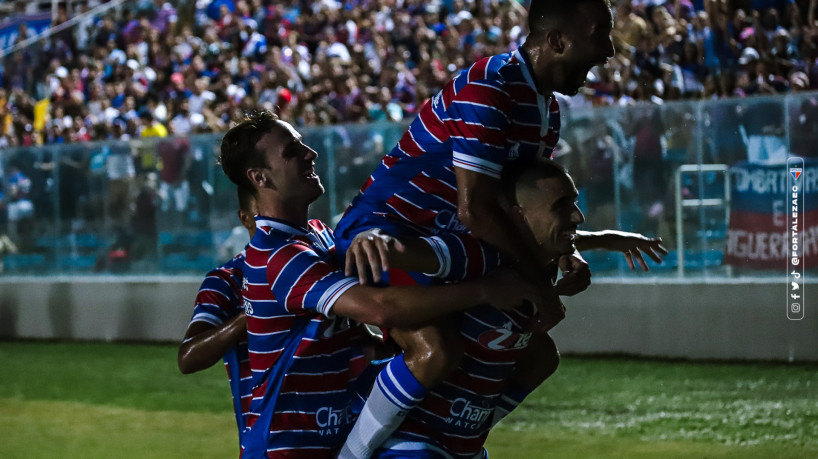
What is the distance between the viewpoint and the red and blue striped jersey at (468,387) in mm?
3078

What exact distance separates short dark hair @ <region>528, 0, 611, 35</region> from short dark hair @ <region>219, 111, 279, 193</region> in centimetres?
85

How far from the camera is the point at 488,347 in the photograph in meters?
3.08

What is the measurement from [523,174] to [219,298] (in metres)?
1.18

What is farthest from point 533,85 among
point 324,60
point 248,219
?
point 324,60

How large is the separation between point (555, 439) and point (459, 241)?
407 cm

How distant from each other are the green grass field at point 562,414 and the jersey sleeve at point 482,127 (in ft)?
12.0

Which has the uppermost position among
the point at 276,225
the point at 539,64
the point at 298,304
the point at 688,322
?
the point at 539,64

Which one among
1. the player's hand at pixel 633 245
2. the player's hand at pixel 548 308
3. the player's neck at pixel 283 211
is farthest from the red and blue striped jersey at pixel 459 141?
the player's hand at pixel 633 245

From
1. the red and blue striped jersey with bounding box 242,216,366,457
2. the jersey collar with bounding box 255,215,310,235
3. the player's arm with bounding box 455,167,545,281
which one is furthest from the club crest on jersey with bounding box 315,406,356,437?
the player's arm with bounding box 455,167,545,281

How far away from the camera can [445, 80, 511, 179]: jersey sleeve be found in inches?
125

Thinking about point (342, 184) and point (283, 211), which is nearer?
point (283, 211)

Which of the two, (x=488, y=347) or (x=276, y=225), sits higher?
(x=276, y=225)

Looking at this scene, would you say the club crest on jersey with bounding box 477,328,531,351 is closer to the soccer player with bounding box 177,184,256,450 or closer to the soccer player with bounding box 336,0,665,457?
the soccer player with bounding box 336,0,665,457

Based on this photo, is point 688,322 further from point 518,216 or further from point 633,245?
point 518,216
